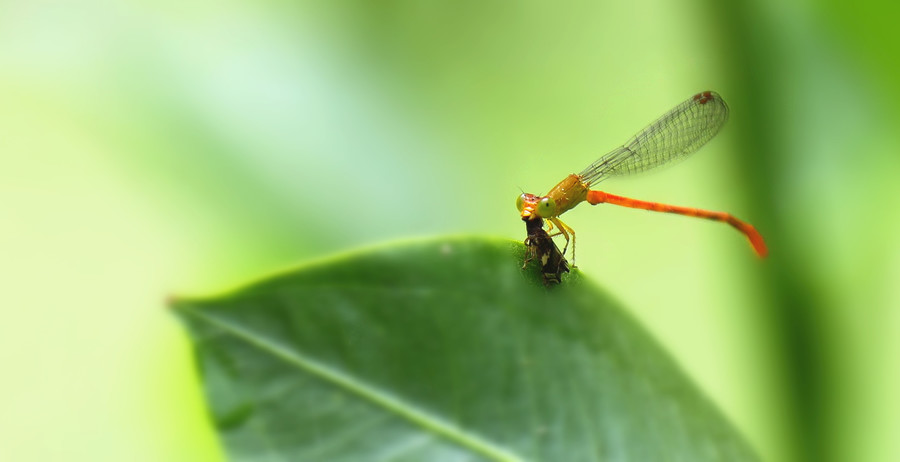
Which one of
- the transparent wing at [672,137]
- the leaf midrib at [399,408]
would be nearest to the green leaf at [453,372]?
the leaf midrib at [399,408]

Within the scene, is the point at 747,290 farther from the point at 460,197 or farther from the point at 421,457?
the point at 421,457

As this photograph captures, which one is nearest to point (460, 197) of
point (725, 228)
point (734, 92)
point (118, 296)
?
point (725, 228)

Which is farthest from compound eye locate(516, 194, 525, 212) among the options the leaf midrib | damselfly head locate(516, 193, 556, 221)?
the leaf midrib

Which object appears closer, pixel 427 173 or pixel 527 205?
pixel 527 205

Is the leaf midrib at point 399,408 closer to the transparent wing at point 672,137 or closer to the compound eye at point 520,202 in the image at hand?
the compound eye at point 520,202

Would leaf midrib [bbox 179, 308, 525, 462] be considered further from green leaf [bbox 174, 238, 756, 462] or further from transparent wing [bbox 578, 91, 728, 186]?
transparent wing [bbox 578, 91, 728, 186]

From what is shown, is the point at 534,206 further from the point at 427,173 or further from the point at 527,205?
the point at 427,173

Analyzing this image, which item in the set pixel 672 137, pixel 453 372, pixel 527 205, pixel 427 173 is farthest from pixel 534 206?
pixel 427 173
